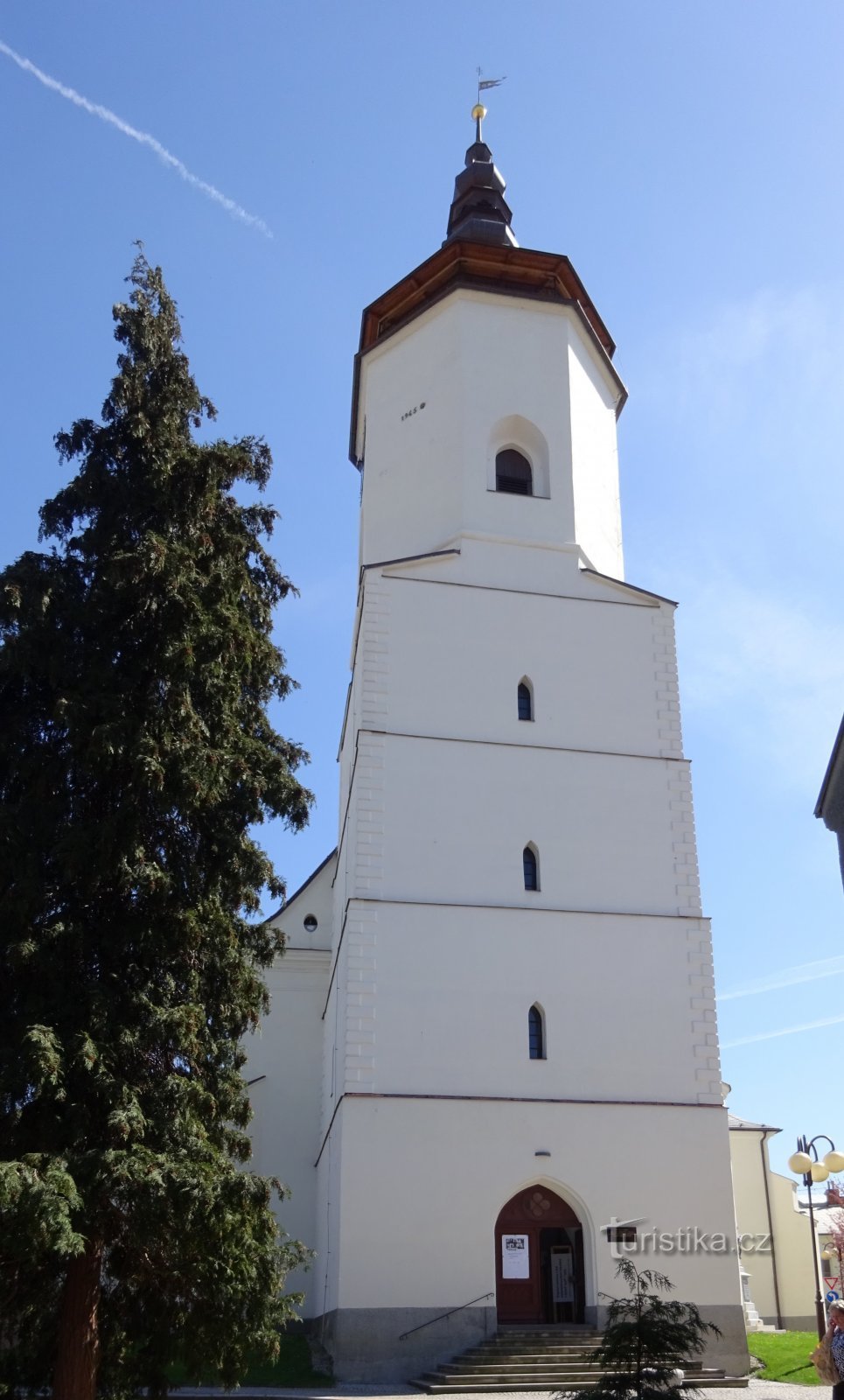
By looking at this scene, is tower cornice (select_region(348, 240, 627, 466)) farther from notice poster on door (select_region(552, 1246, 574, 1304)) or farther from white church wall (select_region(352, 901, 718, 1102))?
notice poster on door (select_region(552, 1246, 574, 1304))

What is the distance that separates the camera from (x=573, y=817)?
61.2 feet

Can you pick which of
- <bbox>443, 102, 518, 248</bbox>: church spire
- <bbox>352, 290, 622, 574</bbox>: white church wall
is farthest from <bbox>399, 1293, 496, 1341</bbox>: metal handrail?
<bbox>443, 102, 518, 248</bbox>: church spire

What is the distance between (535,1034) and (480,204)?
1642 cm

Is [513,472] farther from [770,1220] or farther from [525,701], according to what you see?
[770,1220]

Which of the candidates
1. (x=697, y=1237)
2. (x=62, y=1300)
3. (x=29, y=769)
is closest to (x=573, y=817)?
(x=697, y=1237)

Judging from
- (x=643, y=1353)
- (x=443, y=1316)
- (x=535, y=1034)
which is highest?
(x=535, y=1034)

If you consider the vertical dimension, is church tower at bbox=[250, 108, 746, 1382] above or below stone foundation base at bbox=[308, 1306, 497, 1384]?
above

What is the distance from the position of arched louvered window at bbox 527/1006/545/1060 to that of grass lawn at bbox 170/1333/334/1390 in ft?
15.1

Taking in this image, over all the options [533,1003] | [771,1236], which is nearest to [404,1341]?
[533,1003]

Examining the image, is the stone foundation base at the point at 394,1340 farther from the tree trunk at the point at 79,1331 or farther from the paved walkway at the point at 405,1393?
the tree trunk at the point at 79,1331

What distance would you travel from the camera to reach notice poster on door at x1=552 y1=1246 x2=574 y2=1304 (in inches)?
642

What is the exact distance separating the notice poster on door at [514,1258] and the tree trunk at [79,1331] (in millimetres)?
6752

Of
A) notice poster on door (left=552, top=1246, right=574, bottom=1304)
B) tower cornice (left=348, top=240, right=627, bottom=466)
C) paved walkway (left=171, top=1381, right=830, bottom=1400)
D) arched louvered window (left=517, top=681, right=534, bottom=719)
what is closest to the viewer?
paved walkway (left=171, top=1381, right=830, bottom=1400)

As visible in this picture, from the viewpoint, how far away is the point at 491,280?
22.5 meters
